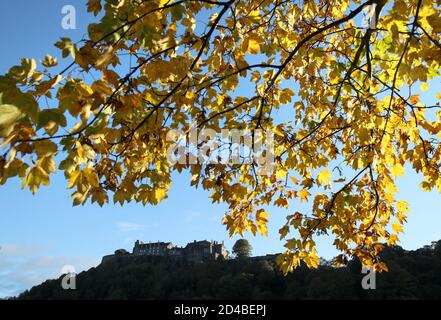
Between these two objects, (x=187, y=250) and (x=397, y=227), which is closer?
(x=397, y=227)

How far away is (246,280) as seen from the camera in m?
87.7

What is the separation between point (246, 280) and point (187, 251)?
46.6m

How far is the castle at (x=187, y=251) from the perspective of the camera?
→ 128625mm

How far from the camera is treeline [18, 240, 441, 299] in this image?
2598 inches

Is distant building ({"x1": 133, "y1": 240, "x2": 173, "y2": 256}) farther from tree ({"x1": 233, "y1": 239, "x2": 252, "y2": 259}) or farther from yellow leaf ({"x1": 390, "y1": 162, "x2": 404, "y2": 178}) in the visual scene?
yellow leaf ({"x1": 390, "y1": 162, "x2": 404, "y2": 178})

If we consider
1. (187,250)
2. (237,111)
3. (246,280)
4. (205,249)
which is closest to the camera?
(237,111)

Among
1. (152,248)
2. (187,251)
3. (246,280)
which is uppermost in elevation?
(152,248)

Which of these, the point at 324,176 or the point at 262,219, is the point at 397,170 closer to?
the point at 324,176

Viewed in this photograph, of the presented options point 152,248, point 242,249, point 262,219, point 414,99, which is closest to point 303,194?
point 262,219

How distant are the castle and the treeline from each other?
5.80 metres

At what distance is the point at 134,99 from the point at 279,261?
405cm

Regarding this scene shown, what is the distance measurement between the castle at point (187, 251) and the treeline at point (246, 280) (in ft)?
19.0
